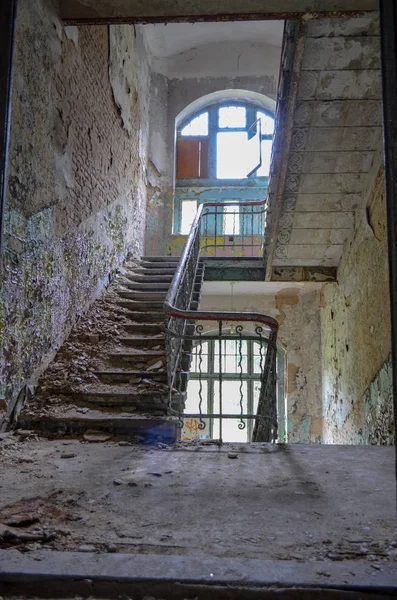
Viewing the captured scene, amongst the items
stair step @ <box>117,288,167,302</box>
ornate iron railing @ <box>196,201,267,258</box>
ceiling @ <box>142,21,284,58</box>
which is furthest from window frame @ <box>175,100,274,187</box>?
stair step @ <box>117,288,167,302</box>

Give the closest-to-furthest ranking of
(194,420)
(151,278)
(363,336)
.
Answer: (363,336) → (151,278) → (194,420)

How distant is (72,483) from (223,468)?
875 millimetres

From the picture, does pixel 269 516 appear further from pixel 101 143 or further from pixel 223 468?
pixel 101 143

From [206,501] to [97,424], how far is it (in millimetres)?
1925

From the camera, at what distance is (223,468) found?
2.89 meters

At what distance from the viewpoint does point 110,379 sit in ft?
15.7

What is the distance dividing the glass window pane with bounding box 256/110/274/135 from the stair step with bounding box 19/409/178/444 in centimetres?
931

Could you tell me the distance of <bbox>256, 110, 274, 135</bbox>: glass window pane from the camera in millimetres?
11633

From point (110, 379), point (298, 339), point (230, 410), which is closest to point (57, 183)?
point (110, 379)

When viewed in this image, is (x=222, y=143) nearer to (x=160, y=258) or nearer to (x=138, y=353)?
(x=160, y=258)

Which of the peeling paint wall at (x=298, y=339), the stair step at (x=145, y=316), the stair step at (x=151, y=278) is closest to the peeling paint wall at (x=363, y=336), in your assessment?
the peeling paint wall at (x=298, y=339)

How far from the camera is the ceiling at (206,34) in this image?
11055 mm

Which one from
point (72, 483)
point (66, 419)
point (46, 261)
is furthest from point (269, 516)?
point (46, 261)

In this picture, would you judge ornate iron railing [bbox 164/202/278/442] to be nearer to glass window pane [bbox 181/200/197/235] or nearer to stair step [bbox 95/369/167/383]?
stair step [bbox 95/369/167/383]
